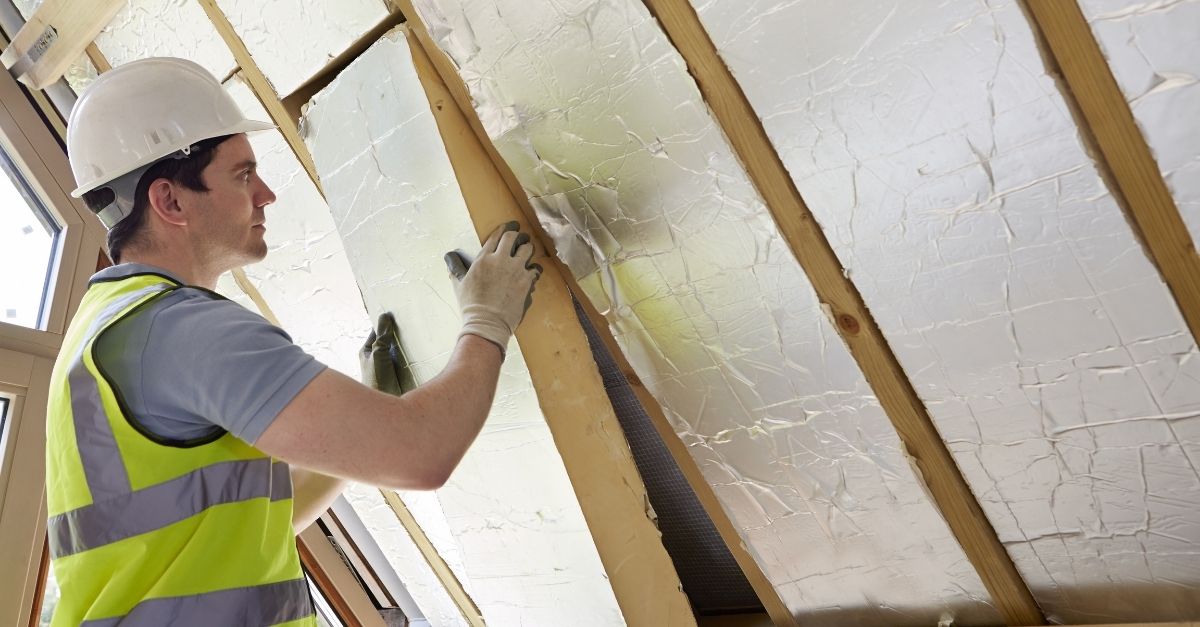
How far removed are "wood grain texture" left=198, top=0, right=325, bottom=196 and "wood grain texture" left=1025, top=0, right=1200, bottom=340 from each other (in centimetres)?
125

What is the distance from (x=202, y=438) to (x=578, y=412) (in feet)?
1.93

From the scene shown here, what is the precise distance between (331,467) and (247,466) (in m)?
0.19

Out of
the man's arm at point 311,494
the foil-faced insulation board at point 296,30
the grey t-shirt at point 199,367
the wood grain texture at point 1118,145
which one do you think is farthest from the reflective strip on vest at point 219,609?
the wood grain texture at point 1118,145

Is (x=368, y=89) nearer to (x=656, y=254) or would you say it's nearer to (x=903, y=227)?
(x=656, y=254)

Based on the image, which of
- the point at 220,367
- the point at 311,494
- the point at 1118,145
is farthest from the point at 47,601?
the point at 1118,145

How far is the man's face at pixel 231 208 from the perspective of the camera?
4.46ft

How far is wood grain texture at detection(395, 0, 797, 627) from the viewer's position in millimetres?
1401

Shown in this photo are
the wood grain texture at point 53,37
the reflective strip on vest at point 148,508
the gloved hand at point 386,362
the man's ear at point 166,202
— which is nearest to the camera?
the reflective strip on vest at point 148,508

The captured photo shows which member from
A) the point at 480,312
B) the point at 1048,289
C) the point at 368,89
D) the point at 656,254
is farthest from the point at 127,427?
the point at 1048,289

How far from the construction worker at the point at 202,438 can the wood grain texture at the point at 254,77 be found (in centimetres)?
42

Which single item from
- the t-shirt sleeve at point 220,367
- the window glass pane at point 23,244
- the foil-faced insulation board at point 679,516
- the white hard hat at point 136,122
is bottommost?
the foil-faced insulation board at point 679,516

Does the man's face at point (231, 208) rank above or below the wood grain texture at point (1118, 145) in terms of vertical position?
above

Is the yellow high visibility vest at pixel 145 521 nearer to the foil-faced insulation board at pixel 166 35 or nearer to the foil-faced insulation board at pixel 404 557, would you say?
the foil-faced insulation board at pixel 166 35

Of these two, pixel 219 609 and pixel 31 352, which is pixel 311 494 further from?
pixel 31 352
